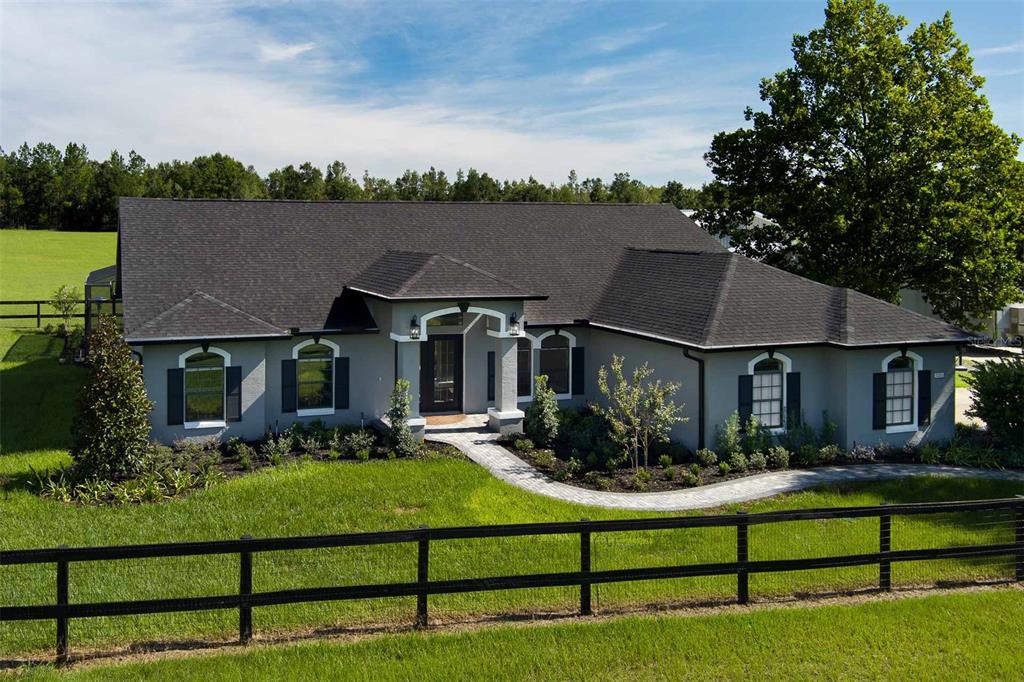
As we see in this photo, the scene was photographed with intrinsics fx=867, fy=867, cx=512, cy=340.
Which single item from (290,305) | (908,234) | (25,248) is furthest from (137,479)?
(25,248)

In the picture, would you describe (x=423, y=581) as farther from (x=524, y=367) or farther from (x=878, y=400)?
(x=878, y=400)

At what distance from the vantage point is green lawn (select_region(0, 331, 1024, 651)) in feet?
33.9

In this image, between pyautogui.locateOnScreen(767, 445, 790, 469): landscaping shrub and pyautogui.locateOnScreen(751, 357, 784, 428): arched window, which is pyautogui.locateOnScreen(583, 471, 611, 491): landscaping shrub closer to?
pyautogui.locateOnScreen(767, 445, 790, 469): landscaping shrub

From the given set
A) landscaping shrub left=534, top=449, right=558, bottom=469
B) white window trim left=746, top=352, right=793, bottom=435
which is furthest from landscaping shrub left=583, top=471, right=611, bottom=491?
white window trim left=746, top=352, right=793, bottom=435

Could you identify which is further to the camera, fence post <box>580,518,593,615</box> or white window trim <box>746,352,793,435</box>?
white window trim <box>746,352,793,435</box>

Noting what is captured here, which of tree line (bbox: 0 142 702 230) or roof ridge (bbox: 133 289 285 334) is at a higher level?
tree line (bbox: 0 142 702 230)

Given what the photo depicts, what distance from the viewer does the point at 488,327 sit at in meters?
23.4

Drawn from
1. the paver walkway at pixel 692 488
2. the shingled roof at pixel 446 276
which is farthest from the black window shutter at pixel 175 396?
the paver walkway at pixel 692 488

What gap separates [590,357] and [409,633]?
1578cm

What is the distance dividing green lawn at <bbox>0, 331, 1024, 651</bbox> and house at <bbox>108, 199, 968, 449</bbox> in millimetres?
3080

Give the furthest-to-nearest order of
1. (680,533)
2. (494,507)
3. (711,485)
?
(711,485) → (494,507) → (680,533)

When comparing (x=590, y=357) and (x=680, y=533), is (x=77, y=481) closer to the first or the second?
(x=680, y=533)

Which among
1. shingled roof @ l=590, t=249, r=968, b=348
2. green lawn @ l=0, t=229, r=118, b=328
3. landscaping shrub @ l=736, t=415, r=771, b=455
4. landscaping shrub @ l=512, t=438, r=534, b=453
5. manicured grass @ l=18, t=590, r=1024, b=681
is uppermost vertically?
green lawn @ l=0, t=229, r=118, b=328

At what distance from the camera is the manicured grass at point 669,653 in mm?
8922
